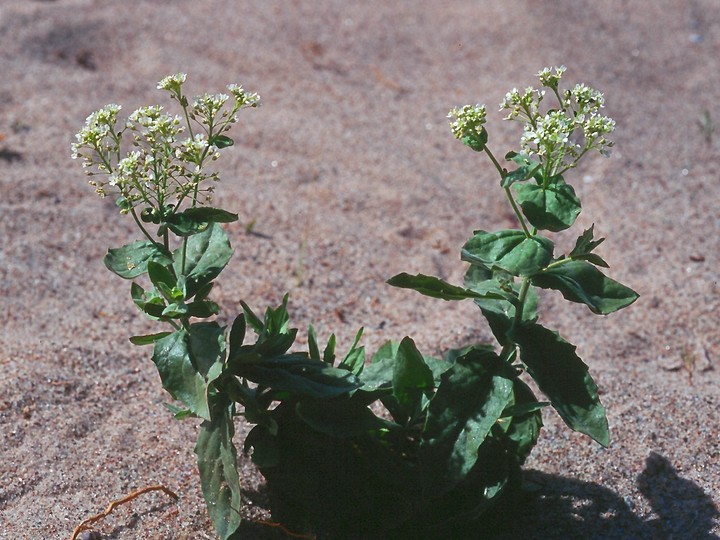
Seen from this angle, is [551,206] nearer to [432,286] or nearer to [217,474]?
[432,286]

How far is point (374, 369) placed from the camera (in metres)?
2.62

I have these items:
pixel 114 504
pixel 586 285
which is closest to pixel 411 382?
pixel 586 285

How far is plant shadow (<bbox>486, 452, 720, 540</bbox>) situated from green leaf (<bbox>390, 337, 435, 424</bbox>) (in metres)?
0.45

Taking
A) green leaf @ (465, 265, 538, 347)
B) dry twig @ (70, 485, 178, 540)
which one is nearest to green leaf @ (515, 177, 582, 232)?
green leaf @ (465, 265, 538, 347)

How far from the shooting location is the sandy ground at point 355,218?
282 cm

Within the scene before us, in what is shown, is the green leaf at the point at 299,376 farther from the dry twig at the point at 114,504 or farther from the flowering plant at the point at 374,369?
the dry twig at the point at 114,504

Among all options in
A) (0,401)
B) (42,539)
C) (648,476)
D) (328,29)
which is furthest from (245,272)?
(328,29)

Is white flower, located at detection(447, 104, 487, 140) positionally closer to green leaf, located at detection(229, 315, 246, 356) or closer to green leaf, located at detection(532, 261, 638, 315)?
green leaf, located at detection(532, 261, 638, 315)

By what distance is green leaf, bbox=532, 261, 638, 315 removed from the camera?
7.23 ft

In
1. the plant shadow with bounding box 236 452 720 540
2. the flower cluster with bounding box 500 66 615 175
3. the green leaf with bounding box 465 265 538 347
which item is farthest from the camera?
the plant shadow with bounding box 236 452 720 540

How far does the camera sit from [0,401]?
118 inches

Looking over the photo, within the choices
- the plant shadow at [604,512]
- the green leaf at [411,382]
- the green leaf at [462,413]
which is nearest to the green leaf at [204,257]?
the green leaf at [411,382]

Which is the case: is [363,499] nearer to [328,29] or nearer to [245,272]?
[245,272]

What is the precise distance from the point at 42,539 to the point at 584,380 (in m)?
1.56
